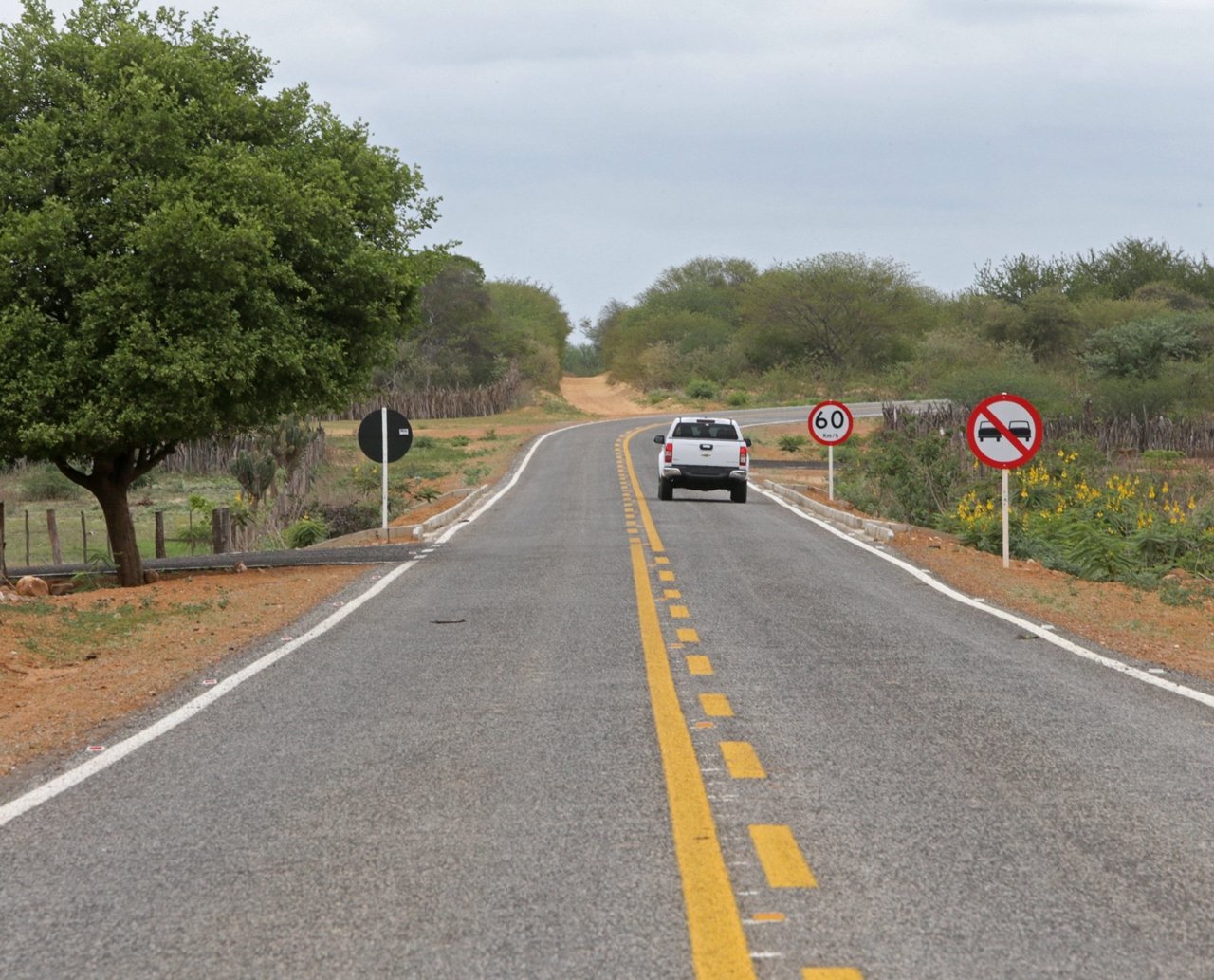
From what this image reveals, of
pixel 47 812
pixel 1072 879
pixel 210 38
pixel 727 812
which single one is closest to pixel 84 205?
Answer: pixel 210 38

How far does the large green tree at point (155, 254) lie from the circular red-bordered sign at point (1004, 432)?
26.2 feet

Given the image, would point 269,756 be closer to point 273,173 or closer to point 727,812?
point 727,812

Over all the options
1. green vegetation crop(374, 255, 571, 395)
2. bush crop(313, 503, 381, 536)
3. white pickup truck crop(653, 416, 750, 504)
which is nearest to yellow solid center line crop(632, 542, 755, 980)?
white pickup truck crop(653, 416, 750, 504)

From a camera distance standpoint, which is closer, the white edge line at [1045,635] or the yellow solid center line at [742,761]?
the yellow solid center line at [742,761]

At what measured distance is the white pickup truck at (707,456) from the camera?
31.5 meters

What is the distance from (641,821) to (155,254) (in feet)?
45.7

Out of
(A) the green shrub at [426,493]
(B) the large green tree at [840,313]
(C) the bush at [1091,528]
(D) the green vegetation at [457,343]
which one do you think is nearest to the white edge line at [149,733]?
(C) the bush at [1091,528]

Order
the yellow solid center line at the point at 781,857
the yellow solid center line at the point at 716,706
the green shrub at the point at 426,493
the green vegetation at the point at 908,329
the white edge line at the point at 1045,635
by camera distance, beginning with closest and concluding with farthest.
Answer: the yellow solid center line at the point at 781,857, the yellow solid center line at the point at 716,706, the white edge line at the point at 1045,635, the green shrub at the point at 426,493, the green vegetation at the point at 908,329

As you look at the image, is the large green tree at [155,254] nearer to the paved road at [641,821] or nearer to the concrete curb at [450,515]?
the concrete curb at [450,515]

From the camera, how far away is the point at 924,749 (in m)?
7.50

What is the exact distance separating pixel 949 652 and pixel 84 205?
12911 millimetres

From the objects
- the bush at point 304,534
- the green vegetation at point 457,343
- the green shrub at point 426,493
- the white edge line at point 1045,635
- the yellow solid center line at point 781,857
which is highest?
the green vegetation at point 457,343

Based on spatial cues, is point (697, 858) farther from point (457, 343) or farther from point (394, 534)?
point (457, 343)

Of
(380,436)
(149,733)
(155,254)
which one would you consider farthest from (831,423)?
(149,733)
